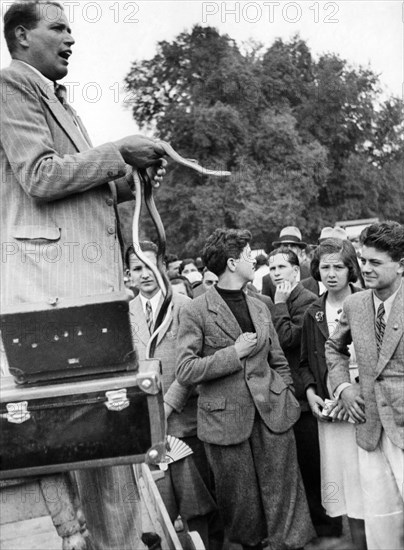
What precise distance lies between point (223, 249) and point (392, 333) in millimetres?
1302

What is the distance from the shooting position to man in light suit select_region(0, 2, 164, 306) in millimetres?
2596

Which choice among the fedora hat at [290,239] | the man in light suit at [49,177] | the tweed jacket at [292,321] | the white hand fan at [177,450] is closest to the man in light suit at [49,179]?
the man in light suit at [49,177]

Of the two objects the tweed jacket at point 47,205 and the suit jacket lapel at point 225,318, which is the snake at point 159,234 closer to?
the tweed jacket at point 47,205

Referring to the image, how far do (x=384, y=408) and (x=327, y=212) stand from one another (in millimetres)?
27635

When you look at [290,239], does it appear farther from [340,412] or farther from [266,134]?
[266,134]

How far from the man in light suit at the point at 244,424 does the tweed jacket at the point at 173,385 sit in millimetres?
223

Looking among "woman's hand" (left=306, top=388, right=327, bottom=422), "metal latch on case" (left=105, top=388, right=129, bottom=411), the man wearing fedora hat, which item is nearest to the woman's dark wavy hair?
"woman's hand" (left=306, top=388, right=327, bottom=422)

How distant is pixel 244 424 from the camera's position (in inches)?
170

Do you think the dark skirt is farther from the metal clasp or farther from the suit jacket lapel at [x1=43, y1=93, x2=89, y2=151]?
the suit jacket lapel at [x1=43, y1=93, x2=89, y2=151]

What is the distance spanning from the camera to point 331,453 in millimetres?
4473

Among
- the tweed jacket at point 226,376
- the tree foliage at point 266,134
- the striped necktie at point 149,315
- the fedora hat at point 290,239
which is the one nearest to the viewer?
the tweed jacket at point 226,376

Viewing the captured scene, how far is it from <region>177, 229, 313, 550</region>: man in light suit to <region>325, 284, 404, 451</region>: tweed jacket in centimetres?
50

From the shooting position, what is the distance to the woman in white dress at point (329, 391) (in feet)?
14.3

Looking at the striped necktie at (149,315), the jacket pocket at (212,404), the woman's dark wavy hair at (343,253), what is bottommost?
the jacket pocket at (212,404)
